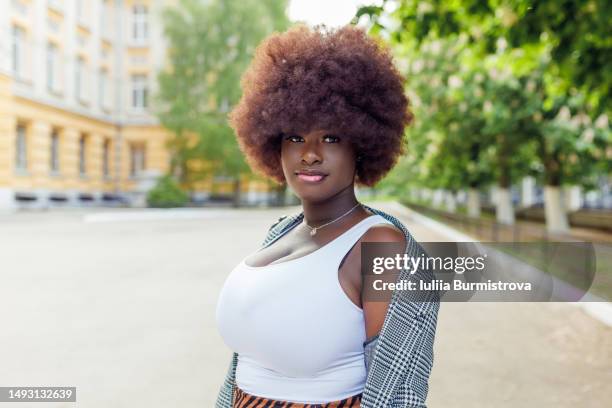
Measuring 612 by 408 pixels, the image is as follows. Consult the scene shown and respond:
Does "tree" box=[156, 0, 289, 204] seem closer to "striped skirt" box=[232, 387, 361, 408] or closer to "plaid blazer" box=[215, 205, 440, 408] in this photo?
"striped skirt" box=[232, 387, 361, 408]

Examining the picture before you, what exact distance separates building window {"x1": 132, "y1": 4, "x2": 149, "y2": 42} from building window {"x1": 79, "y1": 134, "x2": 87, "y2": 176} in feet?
25.9

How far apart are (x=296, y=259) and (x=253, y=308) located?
17cm

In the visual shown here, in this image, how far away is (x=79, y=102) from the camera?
3409 centimetres

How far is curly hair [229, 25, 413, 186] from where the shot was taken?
1.82 metres

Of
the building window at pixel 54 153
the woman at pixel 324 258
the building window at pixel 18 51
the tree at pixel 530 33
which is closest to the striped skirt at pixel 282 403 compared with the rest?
the woman at pixel 324 258

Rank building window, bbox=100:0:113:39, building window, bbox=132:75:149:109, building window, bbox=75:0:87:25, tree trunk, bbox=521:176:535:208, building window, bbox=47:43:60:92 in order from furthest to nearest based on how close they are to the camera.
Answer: tree trunk, bbox=521:176:535:208
building window, bbox=132:75:149:109
building window, bbox=100:0:113:39
building window, bbox=75:0:87:25
building window, bbox=47:43:60:92

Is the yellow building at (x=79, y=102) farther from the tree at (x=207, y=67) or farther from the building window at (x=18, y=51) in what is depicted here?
the tree at (x=207, y=67)

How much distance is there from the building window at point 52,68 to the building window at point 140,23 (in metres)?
8.28

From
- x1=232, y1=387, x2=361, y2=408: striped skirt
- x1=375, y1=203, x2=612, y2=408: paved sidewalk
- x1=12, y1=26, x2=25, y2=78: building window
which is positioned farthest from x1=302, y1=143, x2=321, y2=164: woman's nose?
x1=12, y1=26, x2=25, y2=78: building window

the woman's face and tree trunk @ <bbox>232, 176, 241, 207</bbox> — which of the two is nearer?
the woman's face

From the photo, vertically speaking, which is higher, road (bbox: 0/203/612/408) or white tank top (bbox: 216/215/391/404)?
white tank top (bbox: 216/215/391/404)

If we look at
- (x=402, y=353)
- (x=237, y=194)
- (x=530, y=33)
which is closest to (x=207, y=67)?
(x=237, y=194)

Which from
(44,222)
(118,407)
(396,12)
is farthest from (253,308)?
(44,222)

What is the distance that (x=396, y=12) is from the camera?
838 cm
